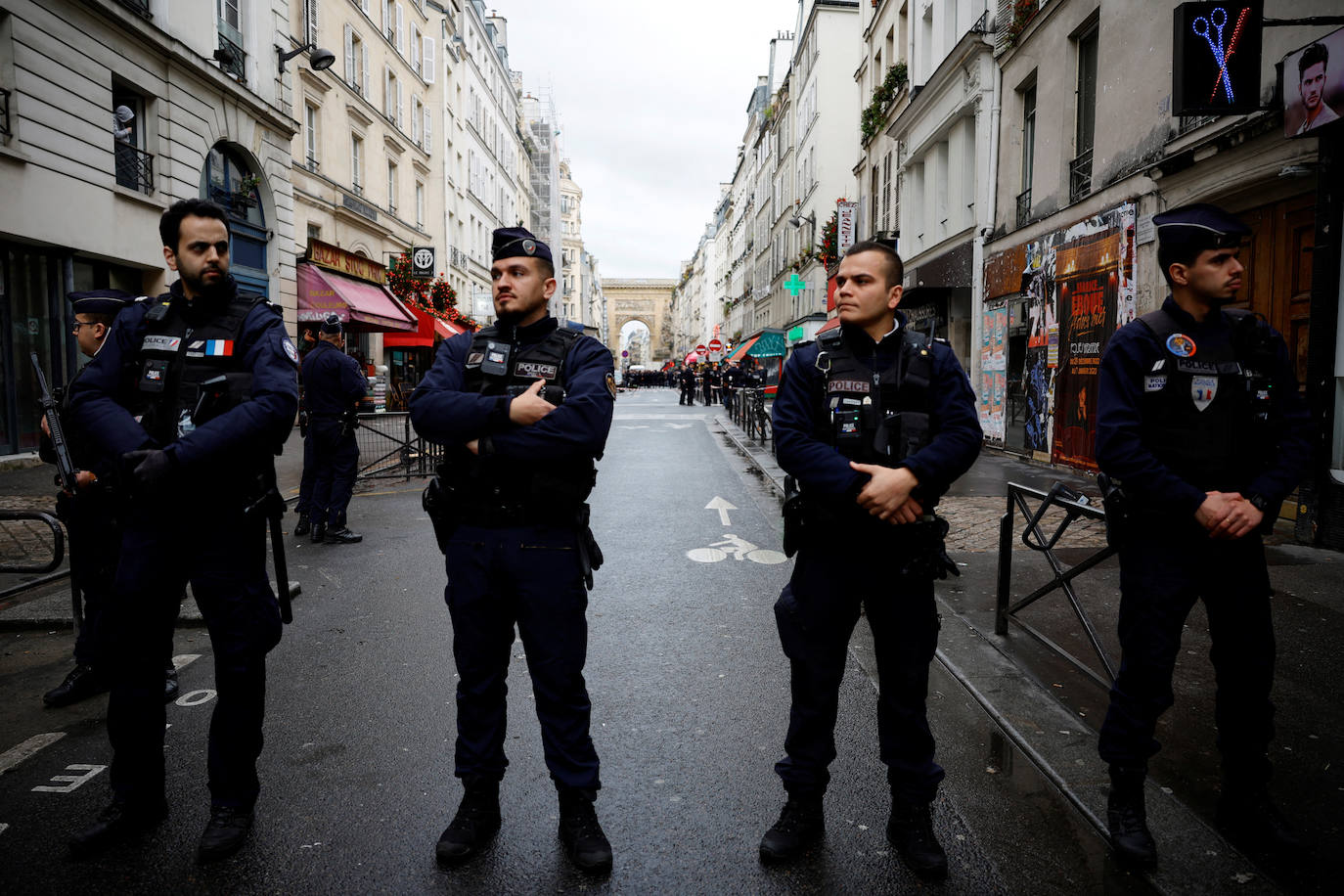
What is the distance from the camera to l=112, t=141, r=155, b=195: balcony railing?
14.4 metres

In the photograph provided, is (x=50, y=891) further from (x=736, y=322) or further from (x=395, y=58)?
(x=736, y=322)

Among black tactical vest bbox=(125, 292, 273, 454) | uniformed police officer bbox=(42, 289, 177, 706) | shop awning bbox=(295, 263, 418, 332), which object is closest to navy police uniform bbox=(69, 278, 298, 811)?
black tactical vest bbox=(125, 292, 273, 454)

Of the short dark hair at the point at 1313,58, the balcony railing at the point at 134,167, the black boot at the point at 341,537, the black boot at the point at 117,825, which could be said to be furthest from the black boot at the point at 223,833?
the balcony railing at the point at 134,167

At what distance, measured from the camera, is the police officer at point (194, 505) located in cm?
285

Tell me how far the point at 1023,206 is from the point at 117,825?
1558 cm

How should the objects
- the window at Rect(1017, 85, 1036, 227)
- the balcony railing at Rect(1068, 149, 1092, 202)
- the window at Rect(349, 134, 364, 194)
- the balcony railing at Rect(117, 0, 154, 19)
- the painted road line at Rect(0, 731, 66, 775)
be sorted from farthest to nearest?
the window at Rect(349, 134, 364, 194), the window at Rect(1017, 85, 1036, 227), the balcony railing at Rect(117, 0, 154, 19), the balcony railing at Rect(1068, 149, 1092, 202), the painted road line at Rect(0, 731, 66, 775)

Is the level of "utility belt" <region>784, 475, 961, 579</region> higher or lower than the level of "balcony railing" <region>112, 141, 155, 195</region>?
→ lower

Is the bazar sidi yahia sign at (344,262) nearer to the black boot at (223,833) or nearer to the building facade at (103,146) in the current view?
the building facade at (103,146)

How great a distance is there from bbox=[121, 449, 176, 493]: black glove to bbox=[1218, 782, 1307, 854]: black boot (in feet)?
11.8

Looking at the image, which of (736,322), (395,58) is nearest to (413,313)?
(395,58)

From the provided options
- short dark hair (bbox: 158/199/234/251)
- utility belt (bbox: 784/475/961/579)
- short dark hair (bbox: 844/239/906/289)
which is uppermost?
short dark hair (bbox: 158/199/234/251)

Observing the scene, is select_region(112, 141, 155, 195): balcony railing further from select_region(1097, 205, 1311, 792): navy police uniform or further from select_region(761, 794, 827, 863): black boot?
select_region(1097, 205, 1311, 792): navy police uniform

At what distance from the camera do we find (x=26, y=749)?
142 inches

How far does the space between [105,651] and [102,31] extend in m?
14.4
